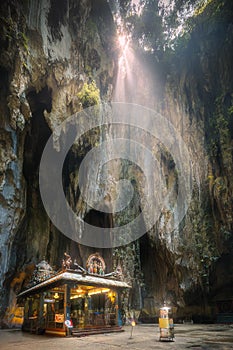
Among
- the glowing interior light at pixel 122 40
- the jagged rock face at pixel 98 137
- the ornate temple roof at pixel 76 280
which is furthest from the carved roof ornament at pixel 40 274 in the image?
the glowing interior light at pixel 122 40

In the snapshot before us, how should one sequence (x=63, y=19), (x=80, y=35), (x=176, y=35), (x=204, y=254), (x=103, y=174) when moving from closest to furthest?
(x=63, y=19)
(x=80, y=35)
(x=204, y=254)
(x=103, y=174)
(x=176, y=35)

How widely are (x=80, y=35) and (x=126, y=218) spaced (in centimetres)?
1570

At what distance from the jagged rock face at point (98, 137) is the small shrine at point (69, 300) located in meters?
2.67

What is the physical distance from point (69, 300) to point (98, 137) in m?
→ 11.4

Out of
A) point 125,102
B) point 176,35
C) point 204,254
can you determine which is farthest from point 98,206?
point 176,35

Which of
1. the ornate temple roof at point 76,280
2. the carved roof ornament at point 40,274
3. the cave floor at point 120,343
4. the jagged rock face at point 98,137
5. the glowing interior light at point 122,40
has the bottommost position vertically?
the cave floor at point 120,343

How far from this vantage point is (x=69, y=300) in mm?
11422

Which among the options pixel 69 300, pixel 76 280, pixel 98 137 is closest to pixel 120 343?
pixel 69 300

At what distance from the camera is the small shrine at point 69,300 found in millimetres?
11492

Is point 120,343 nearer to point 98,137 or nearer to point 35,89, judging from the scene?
point 35,89

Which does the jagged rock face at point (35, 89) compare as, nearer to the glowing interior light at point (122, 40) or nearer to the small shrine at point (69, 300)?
the glowing interior light at point (122, 40)

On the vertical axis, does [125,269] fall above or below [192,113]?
below

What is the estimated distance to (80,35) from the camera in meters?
16.4

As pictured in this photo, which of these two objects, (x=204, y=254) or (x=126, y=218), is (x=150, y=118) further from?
(x=204, y=254)
